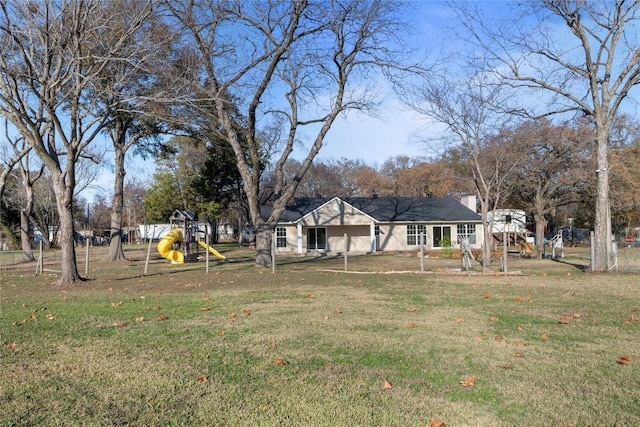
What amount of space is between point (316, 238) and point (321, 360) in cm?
3026

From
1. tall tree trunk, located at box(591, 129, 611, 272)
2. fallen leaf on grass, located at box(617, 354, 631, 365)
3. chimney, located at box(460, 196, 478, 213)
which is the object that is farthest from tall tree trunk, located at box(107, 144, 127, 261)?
fallen leaf on grass, located at box(617, 354, 631, 365)

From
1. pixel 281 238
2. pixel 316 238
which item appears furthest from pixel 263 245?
pixel 316 238

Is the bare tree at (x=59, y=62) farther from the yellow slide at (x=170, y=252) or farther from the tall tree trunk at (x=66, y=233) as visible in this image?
the yellow slide at (x=170, y=252)

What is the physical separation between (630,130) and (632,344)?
47.8 metres

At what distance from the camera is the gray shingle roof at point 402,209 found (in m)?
35.8

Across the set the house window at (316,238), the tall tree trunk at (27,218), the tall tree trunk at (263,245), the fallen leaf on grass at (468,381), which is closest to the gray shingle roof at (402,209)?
the house window at (316,238)

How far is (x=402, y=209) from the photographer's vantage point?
37.9 m

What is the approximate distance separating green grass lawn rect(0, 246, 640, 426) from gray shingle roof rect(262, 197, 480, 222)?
2539 centimetres

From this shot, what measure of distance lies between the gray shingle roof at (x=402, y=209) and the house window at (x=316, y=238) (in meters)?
1.48

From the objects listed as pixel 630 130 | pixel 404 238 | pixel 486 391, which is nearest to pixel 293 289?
pixel 486 391

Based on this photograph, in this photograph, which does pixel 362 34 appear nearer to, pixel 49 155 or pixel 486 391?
pixel 49 155

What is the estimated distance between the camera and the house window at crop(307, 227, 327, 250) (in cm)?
3566

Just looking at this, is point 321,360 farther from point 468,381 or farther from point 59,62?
point 59,62

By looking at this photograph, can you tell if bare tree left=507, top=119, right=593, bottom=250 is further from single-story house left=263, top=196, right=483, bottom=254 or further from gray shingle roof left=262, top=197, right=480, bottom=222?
single-story house left=263, top=196, right=483, bottom=254
